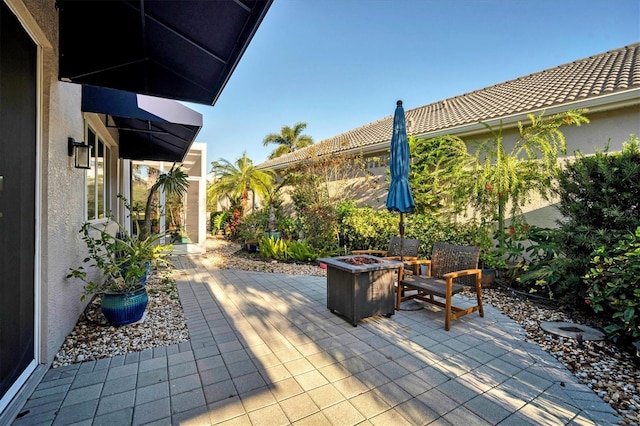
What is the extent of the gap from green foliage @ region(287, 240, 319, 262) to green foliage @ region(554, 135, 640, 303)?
19.1ft

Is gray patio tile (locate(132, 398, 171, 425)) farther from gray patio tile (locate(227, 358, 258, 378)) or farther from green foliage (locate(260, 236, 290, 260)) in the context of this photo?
green foliage (locate(260, 236, 290, 260))

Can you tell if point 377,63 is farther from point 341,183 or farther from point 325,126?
point 325,126

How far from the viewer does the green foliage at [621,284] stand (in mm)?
3275

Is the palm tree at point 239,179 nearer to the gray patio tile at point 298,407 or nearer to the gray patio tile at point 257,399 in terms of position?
the gray patio tile at point 257,399

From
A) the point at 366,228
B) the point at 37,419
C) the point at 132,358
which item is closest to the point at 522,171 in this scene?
the point at 366,228

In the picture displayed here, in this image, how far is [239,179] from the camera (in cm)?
1431

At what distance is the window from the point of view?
5.11m

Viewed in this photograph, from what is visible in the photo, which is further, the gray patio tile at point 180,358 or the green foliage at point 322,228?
the green foliage at point 322,228

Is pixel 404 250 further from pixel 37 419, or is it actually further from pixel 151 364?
pixel 37 419

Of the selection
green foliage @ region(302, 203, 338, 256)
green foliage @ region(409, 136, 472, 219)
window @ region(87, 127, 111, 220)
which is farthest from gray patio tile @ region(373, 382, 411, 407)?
green foliage @ region(302, 203, 338, 256)

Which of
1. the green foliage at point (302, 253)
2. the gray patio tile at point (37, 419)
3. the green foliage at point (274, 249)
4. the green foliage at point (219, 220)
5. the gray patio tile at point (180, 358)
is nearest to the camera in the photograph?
the gray patio tile at point (37, 419)

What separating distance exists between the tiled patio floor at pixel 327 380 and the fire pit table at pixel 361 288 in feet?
0.69

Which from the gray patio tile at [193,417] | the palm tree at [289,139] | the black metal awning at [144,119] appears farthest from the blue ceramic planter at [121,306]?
the palm tree at [289,139]

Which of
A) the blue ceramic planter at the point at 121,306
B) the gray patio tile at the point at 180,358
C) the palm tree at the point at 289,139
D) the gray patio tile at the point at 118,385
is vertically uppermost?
the palm tree at the point at 289,139
